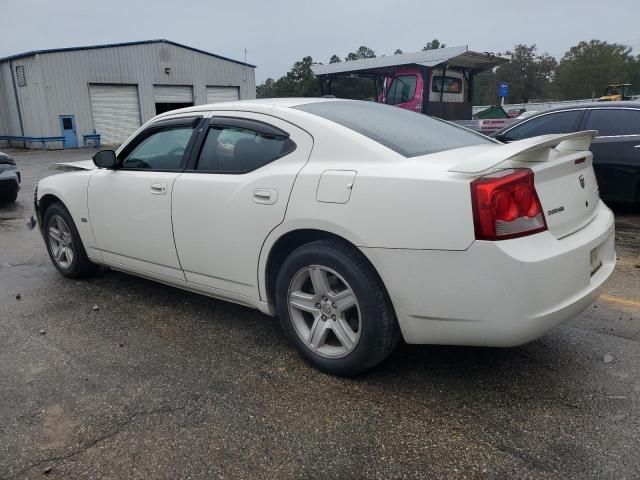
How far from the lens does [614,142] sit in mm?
6602

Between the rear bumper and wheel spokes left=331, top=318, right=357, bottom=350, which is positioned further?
wheel spokes left=331, top=318, right=357, bottom=350

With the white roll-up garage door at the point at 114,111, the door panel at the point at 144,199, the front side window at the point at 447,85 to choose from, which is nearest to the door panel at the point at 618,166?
the front side window at the point at 447,85

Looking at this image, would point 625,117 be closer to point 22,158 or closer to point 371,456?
point 371,456

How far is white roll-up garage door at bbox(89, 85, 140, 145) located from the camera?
26.8 metres

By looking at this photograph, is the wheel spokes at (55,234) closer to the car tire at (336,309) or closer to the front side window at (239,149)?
the front side window at (239,149)

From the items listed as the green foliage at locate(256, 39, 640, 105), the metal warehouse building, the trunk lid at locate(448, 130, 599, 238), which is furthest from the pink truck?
Result: the green foliage at locate(256, 39, 640, 105)

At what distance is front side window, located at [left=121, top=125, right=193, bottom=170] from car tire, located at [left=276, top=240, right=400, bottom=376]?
131 cm

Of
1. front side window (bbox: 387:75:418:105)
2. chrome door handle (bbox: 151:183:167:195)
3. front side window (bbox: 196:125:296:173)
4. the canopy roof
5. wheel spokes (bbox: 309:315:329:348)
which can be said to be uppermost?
the canopy roof

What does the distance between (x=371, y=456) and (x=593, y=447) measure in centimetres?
96

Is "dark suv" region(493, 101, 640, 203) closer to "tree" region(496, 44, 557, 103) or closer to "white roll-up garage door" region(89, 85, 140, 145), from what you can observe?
"white roll-up garage door" region(89, 85, 140, 145)

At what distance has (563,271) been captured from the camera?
2.47 m

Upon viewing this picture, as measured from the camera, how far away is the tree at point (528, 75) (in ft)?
226

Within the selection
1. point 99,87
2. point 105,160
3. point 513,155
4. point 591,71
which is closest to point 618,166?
point 513,155

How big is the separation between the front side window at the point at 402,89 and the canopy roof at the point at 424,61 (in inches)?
10.6
